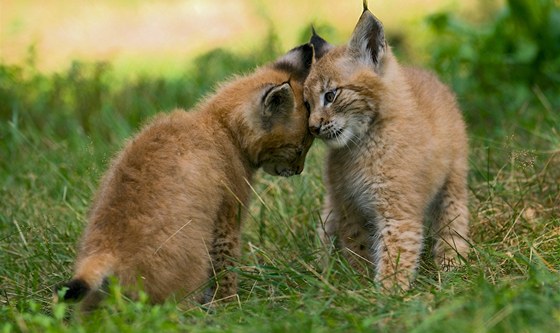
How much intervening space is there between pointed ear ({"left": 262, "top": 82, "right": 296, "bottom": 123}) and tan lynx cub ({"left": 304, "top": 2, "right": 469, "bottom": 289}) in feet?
0.53

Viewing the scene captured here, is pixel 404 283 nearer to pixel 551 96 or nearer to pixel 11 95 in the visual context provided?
pixel 551 96

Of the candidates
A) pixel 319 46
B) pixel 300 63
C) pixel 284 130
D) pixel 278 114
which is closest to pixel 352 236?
pixel 284 130

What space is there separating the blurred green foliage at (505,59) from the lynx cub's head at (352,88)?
2.97 m

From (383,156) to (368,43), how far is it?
0.70m

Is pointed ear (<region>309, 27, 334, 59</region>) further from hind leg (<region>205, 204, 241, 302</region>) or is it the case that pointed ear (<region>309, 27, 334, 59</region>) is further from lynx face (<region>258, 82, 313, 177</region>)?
hind leg (<region>205, 204, 241, 302</region>)

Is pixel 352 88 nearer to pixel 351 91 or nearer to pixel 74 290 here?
pixel 351 91

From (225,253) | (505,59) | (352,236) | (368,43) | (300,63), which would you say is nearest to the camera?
(225,253)

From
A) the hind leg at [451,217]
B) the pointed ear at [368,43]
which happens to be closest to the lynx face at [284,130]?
the pointed ear at [368,43]

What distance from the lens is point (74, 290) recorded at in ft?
15.1

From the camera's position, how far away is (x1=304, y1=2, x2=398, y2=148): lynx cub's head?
589cm

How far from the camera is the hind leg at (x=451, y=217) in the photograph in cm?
607

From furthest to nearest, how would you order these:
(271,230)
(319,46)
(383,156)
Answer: (271,230), (319,46), (383,156)

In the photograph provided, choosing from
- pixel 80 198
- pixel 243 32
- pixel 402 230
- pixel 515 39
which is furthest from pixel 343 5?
pixel 402 230

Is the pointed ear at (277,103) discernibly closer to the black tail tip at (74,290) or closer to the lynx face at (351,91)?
the lynx face at (351,91)
